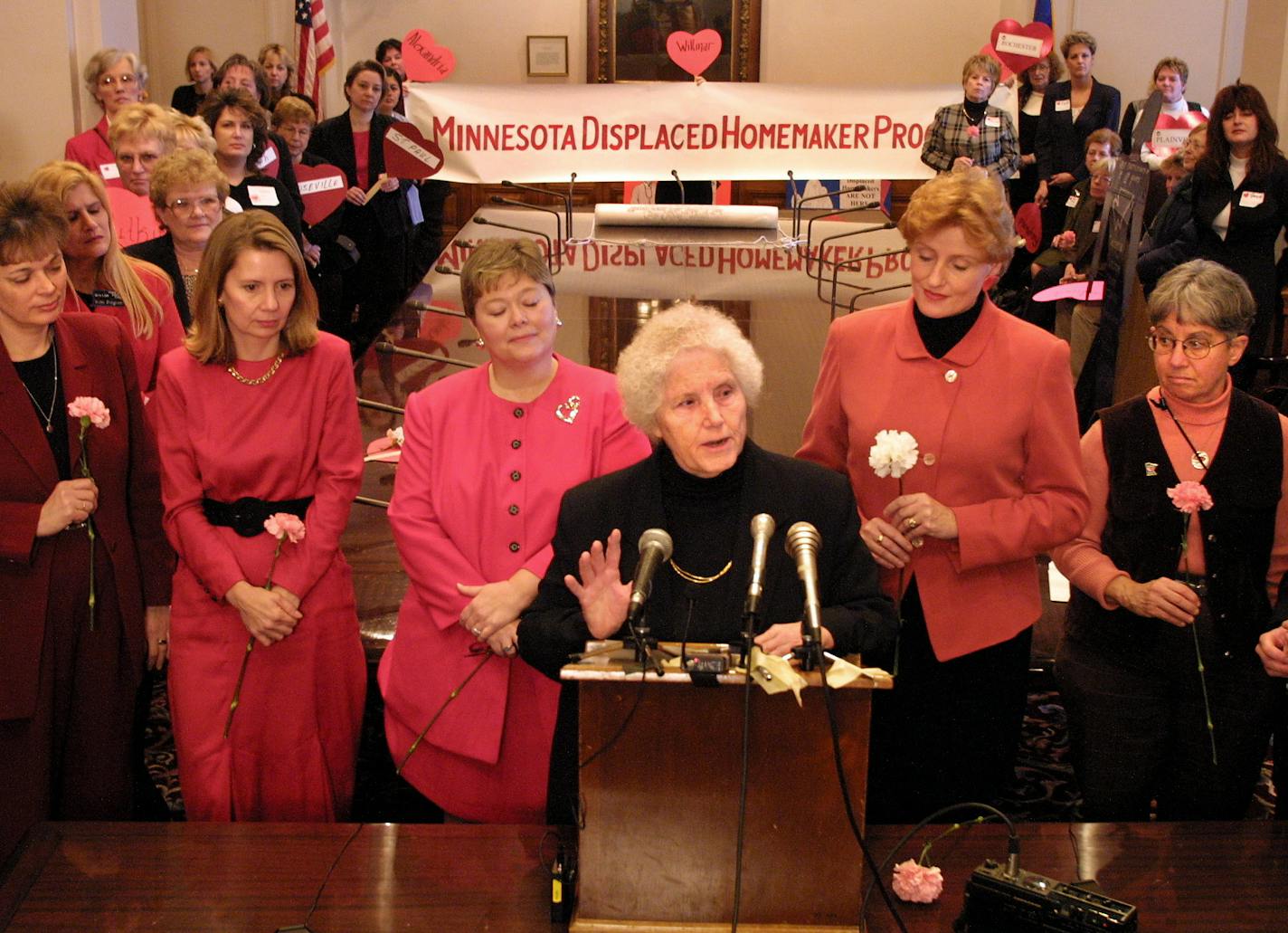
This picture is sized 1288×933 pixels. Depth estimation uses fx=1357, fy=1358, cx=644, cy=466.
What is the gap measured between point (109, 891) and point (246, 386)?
106 centimetres

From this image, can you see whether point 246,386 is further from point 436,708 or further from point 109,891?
point 109,891

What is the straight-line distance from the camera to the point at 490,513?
8.43 ft

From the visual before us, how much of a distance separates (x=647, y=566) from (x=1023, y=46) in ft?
30.2

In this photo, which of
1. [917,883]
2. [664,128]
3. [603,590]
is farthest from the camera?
[664,128]

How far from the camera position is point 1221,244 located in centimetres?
594

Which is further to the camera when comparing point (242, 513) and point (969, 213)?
point (242, 513)

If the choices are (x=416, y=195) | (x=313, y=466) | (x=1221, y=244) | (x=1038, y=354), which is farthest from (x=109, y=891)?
(x=416, y=195)

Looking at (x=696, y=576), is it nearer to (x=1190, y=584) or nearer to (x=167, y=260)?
(x=1190, y=584)

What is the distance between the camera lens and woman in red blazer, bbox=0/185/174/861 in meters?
2.64

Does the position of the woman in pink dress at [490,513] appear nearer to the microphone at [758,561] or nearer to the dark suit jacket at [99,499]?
the dark suit jacket at [99,499]

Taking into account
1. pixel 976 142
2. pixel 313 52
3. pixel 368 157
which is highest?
pixel 313 52

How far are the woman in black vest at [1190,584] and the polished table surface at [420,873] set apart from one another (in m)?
0.43

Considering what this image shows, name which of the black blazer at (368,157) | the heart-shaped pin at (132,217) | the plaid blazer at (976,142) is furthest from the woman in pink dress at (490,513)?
the plaid blazer at (976,142)

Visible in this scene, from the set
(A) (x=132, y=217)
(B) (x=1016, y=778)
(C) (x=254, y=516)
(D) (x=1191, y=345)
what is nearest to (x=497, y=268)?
(C) (x=254, y=516)
